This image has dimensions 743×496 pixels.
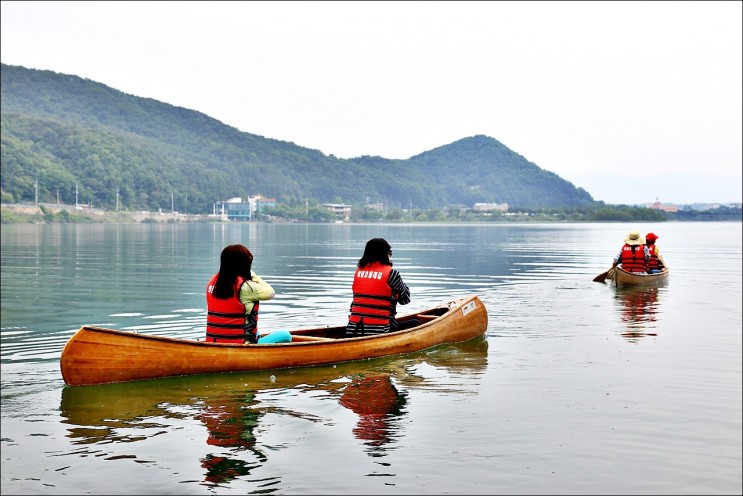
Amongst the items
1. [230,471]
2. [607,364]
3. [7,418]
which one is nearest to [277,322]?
[607,364]

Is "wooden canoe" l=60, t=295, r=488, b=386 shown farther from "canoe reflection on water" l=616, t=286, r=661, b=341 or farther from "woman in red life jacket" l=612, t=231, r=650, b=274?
"woman in red life jacket" l=612, t=231, r=650, b=274

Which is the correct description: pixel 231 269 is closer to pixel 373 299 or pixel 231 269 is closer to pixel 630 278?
pixel 373 299

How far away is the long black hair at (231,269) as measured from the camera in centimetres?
1213

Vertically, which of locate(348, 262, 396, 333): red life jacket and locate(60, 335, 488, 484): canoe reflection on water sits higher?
locate(348, 262, 396, 333): red life jacket

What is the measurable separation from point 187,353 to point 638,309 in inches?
621

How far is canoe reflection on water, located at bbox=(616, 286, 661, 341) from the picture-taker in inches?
768

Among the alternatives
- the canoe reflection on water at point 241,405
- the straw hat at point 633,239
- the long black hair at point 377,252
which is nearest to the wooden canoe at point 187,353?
the canoe reflection on water at point 241,405

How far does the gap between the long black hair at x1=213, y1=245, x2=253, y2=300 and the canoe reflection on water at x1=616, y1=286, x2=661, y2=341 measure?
32.4ft

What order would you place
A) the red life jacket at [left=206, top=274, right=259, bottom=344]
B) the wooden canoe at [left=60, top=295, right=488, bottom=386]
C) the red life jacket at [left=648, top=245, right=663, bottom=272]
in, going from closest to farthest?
the wooden canoe at [left=60, top=295, right=488, bottom=386]
the red life jacket at [left=206, top=274, right=259, bottom=344]
the red life jacket at [left=648, top=245, right=663, bottom=272]

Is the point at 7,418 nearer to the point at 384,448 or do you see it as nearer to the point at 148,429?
the point at 148,429

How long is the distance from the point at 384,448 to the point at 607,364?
23.1ft

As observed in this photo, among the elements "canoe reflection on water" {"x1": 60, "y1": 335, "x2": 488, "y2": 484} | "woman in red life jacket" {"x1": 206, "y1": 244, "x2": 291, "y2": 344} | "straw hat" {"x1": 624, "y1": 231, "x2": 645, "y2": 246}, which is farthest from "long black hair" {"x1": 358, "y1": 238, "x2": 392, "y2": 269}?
"straw hat" {"x1": 624, "y1": 231, "x2": 645, "y2": 246}

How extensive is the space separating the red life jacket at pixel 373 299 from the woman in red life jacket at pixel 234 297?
2.27 meters

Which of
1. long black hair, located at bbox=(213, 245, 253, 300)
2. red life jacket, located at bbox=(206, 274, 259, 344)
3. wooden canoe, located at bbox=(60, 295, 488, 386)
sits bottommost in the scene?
wooden canoe, located at bbox=(60, 295, 488, 386)
